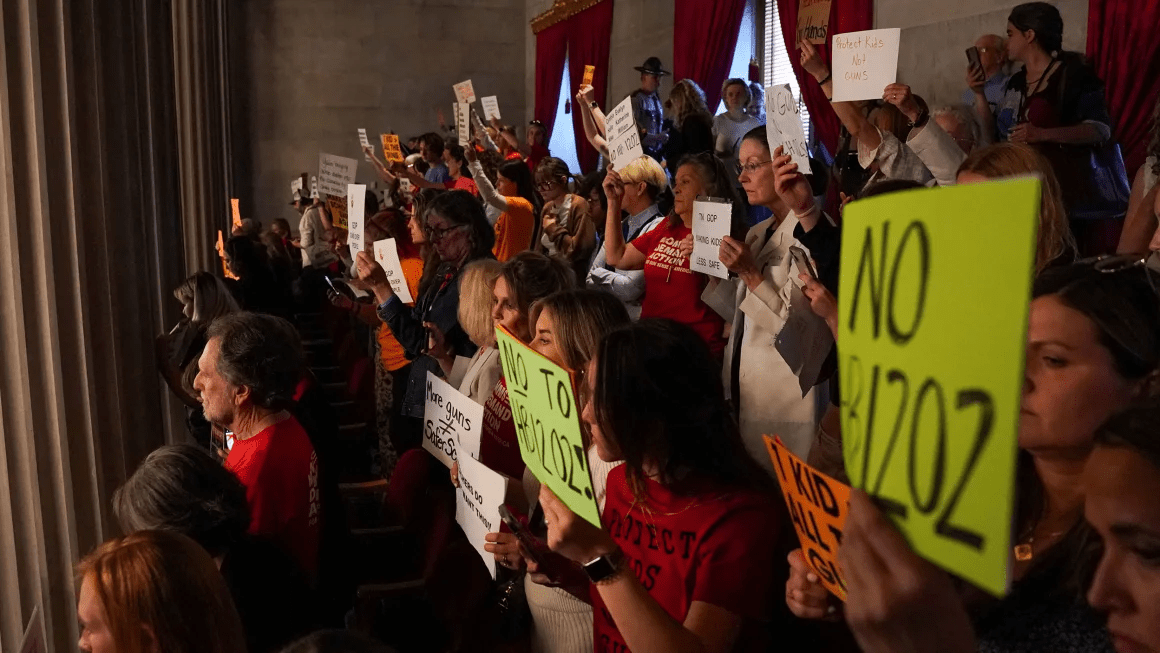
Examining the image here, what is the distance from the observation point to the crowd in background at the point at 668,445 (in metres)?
1.10

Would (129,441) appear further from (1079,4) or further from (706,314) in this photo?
(1079,4)

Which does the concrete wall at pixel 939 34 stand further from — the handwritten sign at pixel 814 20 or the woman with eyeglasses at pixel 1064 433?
the woman with eyeglasses at pixel 1064 433

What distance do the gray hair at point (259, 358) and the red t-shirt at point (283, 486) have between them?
11cm

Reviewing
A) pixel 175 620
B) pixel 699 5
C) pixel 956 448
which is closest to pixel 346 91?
pixel 699 5

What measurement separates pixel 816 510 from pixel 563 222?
4727 mm

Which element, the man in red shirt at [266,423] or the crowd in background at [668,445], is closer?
the crowd in background at [668,445]

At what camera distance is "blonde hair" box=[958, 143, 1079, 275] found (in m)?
2.06

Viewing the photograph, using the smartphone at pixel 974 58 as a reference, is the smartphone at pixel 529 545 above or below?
below

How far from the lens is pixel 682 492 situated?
5.60 feet

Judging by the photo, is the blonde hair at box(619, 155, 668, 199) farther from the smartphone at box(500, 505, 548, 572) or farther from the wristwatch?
the wristwatch

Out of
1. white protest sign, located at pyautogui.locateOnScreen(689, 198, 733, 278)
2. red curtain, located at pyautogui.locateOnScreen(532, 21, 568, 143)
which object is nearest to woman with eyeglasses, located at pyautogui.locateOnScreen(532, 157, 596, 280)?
white protest sign, located at pyautogui.locateOnScreen(689, 198, 733, 278)

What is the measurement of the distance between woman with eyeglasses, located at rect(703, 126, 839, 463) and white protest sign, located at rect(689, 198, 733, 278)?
0.46ft

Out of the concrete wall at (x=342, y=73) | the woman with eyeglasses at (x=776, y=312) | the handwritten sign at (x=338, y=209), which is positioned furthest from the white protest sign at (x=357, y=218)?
the concrete wall at (x=342, y=73)

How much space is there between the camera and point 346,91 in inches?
568
